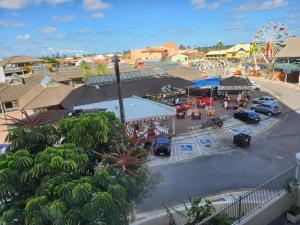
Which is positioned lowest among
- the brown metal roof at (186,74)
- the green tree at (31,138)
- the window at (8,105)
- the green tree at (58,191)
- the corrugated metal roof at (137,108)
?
the window at (8,105)

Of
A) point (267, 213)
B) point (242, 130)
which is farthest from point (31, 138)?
point (242, 130)

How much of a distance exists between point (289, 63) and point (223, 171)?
45.0 m

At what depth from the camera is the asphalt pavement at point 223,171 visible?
14719 millimetres

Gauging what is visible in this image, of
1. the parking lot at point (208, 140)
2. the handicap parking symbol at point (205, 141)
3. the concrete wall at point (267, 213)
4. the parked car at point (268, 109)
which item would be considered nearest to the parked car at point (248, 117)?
the parking lot at point (208, 140)

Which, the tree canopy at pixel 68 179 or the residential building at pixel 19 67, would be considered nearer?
the tree canopy at pixel 68 179

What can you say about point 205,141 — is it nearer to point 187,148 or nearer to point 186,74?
point 187,148

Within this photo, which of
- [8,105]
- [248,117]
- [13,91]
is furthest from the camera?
[13,91]

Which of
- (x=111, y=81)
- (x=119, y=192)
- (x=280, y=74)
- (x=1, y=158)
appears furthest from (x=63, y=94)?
(x=280, y=74)

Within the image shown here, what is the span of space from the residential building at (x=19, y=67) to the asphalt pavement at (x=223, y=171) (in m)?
53.4

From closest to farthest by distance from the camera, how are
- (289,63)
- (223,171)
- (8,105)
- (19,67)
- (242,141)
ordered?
1. (223,171)
2. (242,141)
3. (8,105)
4. (289,63)
5. (19,67)

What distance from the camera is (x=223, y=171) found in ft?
55.8

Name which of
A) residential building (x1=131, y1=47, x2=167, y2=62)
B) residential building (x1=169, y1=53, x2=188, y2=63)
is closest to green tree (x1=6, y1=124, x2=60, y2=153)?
residential building (x1=169, y1=53, x2=188, y2=63)

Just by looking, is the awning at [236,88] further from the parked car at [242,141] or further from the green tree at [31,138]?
the green tree at [31,138]

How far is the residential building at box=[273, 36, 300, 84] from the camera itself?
51.2 metres
